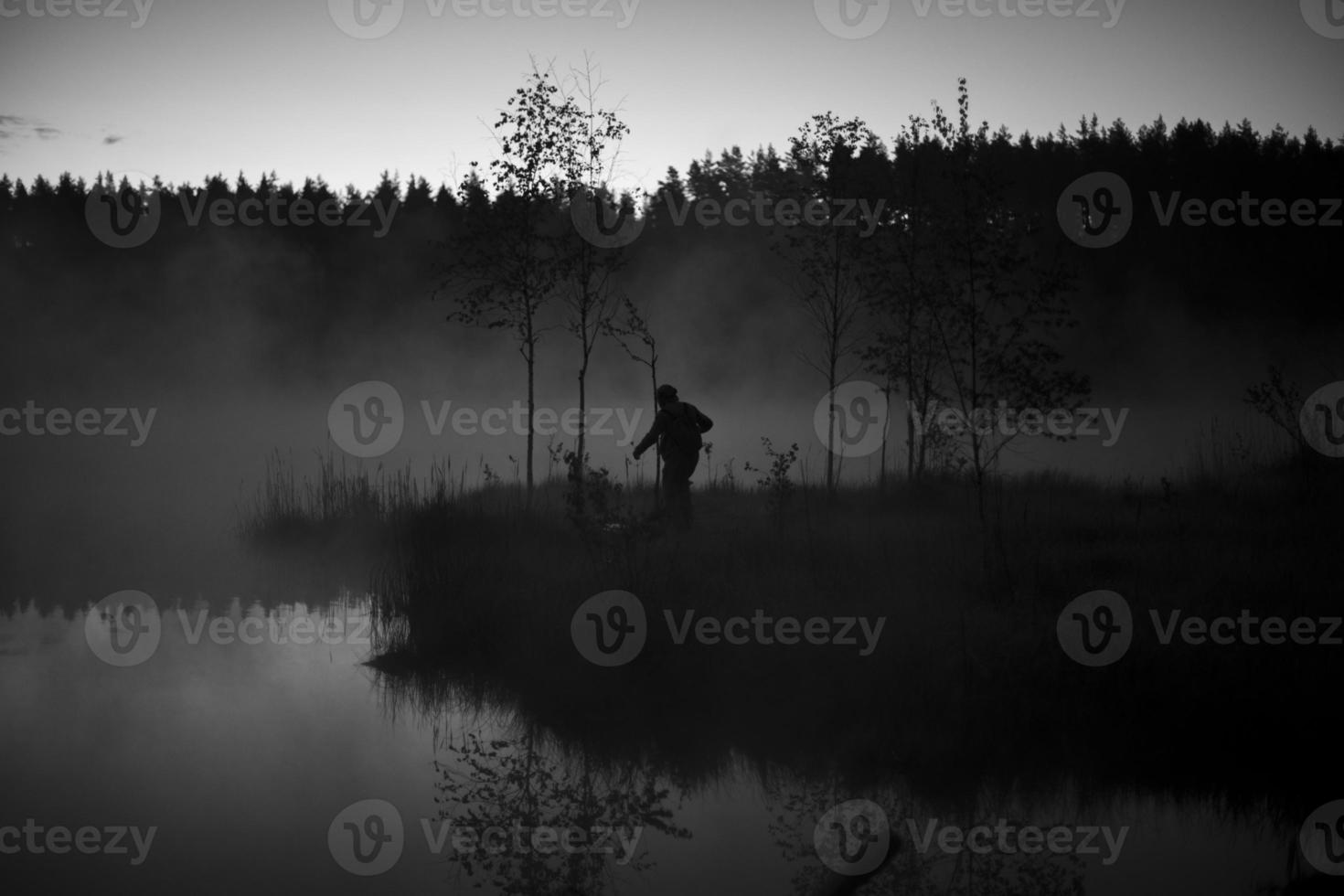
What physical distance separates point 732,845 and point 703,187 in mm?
81740

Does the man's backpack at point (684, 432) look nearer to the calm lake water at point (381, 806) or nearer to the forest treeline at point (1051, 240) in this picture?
the calm lake water at point (381, 806)

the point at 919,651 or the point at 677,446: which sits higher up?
the point at 677,446

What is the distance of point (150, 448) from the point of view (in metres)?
37.8

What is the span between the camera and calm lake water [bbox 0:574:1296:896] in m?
6.29

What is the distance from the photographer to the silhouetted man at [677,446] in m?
14.7

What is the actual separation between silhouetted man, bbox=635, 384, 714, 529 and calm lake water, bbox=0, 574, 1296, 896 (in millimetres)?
5758

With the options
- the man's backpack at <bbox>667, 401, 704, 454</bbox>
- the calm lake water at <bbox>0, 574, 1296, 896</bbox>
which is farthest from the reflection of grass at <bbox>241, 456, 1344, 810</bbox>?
the man's backpack at <bbox>667, 401, 704, 454</bbox>

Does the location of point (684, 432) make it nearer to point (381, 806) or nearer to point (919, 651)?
point (919, 651)

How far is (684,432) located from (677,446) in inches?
9.3

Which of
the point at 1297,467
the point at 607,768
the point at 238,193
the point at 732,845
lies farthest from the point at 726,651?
the point at 238,193

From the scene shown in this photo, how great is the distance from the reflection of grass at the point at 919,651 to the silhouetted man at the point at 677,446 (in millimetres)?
587

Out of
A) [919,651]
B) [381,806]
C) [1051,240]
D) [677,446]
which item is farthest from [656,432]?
[1051,240]

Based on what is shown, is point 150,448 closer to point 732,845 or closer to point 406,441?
point 406,441

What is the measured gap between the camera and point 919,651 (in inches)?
357
